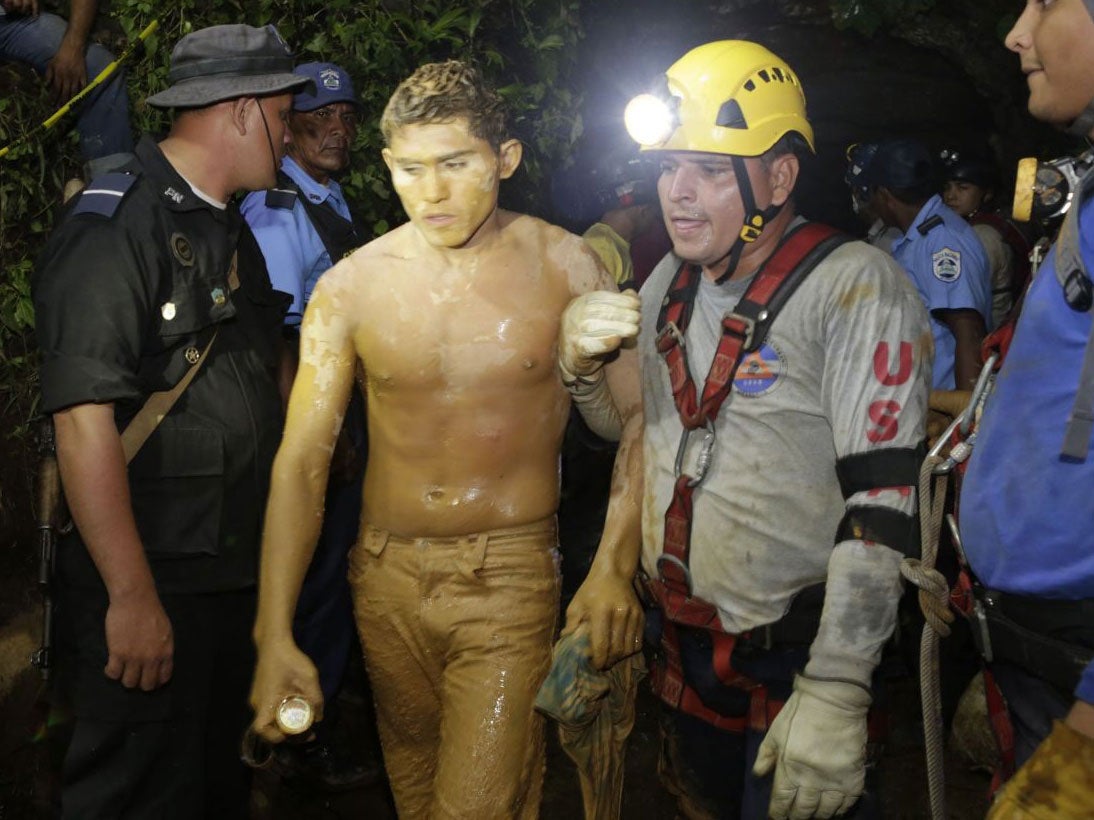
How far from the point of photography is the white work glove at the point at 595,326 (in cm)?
274

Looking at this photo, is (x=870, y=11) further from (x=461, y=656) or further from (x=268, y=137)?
(x=461, y=656)

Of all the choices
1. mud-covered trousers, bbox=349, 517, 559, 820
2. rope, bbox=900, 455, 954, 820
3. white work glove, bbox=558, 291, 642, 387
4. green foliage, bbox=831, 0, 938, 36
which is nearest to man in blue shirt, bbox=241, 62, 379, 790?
mud-covered trousers, bbox=349, 517, 559, 820

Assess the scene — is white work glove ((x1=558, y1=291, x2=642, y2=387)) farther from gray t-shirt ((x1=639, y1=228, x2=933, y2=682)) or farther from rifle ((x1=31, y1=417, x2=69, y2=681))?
rifle ((x1=31, y1=417, x2=69, y2=681))

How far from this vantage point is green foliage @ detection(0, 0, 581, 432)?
4.11 metres

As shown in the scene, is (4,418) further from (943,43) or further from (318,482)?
(943,43)

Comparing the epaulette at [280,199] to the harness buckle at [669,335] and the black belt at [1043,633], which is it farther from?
the black belt at [1043,633]

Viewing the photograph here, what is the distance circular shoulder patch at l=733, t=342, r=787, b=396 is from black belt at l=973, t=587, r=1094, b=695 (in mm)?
739

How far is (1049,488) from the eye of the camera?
2.04 metres

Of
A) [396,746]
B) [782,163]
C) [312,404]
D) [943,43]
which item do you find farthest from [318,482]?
[943,43]

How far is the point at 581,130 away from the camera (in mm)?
6141

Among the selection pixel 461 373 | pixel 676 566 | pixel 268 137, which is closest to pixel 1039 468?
pixel 676 566

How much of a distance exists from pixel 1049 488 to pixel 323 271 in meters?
3.17

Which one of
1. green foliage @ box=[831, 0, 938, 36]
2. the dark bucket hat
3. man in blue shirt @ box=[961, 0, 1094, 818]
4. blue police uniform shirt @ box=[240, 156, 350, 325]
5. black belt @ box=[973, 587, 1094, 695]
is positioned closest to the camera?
man in blue shirt @ box=[961, 0, 1094, 818]

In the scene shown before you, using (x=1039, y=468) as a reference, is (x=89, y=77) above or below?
above
